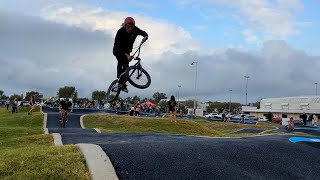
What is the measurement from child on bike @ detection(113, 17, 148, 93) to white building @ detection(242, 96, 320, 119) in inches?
3337

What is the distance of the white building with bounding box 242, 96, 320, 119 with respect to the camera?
9350cm

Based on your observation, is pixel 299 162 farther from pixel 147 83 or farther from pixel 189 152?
pixel 147 83

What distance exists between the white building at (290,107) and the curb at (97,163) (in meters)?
87.1

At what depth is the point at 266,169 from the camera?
360 inches

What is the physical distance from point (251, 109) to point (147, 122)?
105 meters

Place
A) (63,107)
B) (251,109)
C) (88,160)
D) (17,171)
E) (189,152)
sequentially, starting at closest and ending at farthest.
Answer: (17,171) < (88,160) < (189,152) < (63,107) < (251,109)

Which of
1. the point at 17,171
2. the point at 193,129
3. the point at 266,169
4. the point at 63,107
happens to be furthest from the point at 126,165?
the point at 193,129

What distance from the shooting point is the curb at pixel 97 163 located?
21.6ft

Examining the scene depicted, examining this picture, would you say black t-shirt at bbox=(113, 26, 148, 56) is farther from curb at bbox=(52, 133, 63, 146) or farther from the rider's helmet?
curb at bbox=(52, 133, 63, 146)

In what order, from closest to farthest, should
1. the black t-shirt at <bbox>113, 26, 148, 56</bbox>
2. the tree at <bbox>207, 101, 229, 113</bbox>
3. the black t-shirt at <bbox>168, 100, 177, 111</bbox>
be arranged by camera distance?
the black t-shirt at <bbox>113, 26, 148, 56</bbox> → the black t-shirt at <bbox>168, 100, 177, 111</bbox> → the tree at <bbox>207, 101, 229, 113</bbox>

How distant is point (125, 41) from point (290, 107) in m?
102

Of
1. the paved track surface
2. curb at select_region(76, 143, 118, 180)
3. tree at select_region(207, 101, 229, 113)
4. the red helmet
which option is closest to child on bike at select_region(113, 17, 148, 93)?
the red helmet

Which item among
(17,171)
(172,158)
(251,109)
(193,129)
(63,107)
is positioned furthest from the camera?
(251,109)

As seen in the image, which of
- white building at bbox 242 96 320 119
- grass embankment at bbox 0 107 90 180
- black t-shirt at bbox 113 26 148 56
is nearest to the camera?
grass embankment at bbox 0 107 90 180
